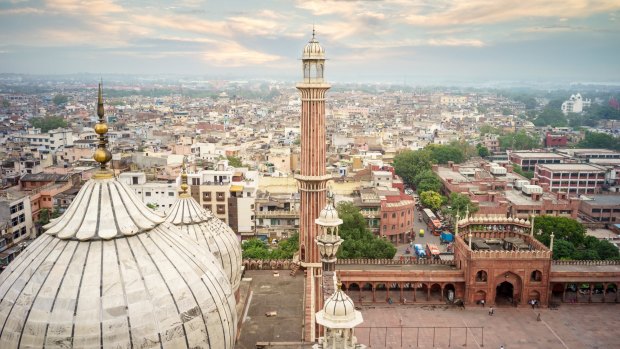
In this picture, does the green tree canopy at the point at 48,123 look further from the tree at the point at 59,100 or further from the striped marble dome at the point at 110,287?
the striped marble dome at the point at 110,287

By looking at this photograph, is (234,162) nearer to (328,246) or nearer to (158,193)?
(158,193)

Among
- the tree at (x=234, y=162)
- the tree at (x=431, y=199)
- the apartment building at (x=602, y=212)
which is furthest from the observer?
the tree at (x=234, y=162)

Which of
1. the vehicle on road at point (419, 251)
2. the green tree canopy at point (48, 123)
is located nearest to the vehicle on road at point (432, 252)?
the vehicle on road at point (419, 251)

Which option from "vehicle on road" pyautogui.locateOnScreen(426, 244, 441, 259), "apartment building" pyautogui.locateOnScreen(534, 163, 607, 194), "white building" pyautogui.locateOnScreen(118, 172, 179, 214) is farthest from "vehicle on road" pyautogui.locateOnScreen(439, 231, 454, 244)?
"white building" pyautogui.locateOnScreen(118, 172, 179, 214)

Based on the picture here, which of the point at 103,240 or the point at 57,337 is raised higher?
the point at 103,240

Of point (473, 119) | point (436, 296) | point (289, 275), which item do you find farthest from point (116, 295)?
point (473, 119)

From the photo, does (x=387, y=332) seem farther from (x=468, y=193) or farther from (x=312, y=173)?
(x=468, y=193)
